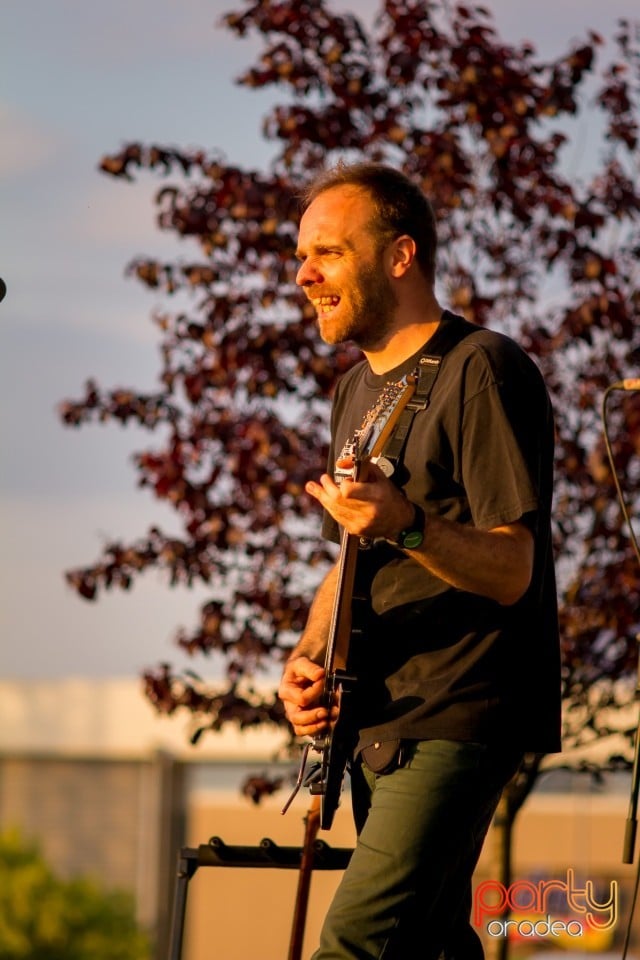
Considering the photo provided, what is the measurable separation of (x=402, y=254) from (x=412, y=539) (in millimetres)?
863

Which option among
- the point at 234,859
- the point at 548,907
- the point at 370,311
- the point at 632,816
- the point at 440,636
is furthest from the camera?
the point at 548,907

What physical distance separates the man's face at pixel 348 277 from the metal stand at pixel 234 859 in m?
1.30

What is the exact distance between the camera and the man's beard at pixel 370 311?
373 centimetres

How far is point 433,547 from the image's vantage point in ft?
Answer: 10.6

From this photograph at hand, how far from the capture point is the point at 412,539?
3213mm

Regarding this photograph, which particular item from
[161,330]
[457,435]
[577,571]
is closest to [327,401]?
[161,330]

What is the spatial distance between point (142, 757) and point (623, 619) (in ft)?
101

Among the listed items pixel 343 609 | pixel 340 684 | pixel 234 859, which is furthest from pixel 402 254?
pixel 234 859

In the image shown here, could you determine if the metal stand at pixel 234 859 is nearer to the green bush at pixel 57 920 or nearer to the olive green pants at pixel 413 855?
the olive green pants at pixel 413 855

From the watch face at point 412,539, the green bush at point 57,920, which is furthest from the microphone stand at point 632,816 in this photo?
the green bush at point 57,920

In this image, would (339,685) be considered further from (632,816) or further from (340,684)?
(632,816)

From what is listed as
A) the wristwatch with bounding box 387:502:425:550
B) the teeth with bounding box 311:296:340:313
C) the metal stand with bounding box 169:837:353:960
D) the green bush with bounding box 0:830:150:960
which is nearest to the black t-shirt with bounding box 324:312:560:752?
the wristwatch with bounding box 387:502:425:550

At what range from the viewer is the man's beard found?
147 inches

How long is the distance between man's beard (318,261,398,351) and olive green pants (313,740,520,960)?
95 centimetres
